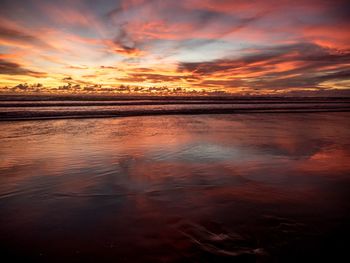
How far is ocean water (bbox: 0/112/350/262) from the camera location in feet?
9.98

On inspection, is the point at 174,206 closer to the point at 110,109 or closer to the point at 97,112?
the point at 97,112

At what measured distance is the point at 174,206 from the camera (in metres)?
4.22

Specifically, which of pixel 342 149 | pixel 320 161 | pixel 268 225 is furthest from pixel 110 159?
pixel 342 149

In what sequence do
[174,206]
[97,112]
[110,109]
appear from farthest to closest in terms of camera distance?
1. [110,109]
2. [97,112]
3. [174,206]

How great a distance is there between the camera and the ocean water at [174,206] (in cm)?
304

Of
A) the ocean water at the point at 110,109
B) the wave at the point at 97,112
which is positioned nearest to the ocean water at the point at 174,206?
the wave at the point at 97,112

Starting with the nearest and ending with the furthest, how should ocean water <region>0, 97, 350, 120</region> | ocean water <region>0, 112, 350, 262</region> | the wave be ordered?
ocean water <region>0, 112, 350, 262</region> < the wave < ocean water <region>0, 97, 350, 120</region>

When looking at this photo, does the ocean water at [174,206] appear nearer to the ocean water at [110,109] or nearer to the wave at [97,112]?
the wave at [97,112]

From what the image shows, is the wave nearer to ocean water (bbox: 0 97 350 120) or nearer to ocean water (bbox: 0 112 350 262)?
ocean water (bbox: 0 97 350 120)

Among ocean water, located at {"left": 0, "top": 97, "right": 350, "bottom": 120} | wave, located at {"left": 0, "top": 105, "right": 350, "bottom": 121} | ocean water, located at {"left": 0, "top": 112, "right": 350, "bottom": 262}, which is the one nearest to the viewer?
ocean water, located at {"left": 0, "top": 112, "right": 350, "bottom": 262}

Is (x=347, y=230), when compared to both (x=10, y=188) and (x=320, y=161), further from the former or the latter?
(x=10, y=188)

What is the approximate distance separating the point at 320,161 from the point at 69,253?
6.88m

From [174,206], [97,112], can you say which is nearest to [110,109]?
[97,112]

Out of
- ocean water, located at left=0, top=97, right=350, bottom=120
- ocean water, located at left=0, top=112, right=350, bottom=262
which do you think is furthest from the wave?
ocean water, located at left=0, top=112, right=350, bottom=262
